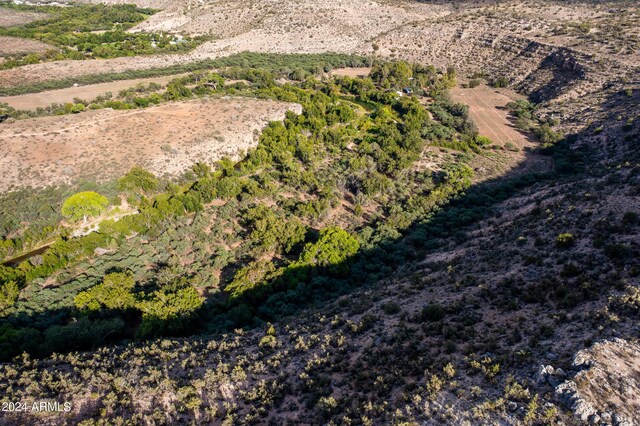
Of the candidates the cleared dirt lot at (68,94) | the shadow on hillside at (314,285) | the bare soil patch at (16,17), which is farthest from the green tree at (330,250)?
the bare soil patch at (16,17)

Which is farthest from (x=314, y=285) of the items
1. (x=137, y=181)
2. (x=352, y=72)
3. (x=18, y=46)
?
(x=18, y=46)

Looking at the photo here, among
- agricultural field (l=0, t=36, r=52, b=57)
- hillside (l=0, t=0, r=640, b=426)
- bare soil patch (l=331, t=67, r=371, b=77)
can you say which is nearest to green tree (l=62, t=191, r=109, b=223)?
hillside (l=0, t=0, r=640, b=426)

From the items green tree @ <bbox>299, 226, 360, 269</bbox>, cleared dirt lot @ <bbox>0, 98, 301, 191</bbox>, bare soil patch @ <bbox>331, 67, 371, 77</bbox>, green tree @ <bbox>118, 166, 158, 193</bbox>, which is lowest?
green tree @ <bbox>299, 226, 360, 269</bbox>

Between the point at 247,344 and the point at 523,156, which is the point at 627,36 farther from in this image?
the point at 247,344

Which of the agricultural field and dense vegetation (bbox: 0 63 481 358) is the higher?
the agricultural field

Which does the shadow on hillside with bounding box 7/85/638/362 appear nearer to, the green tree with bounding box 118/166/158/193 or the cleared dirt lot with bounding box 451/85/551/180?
the cleared dirt lot with bounding box 451/85/551/180

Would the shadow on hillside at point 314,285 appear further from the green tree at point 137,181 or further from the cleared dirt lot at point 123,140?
the cleared dirt lot at point 123,140
